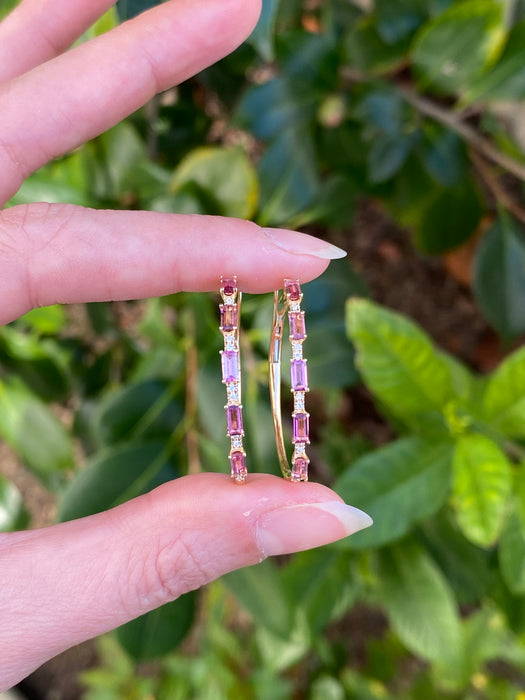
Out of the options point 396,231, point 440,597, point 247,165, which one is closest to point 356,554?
point 440,597

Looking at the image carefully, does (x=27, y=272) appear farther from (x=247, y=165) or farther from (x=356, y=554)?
(x=356, y=554)

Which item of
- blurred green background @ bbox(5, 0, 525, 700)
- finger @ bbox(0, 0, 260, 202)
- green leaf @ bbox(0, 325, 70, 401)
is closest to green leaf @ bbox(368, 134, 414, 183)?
blurred green background @ bbox(5, 0, 525, 700)

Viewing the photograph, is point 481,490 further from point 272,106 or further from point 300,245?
point 272,106

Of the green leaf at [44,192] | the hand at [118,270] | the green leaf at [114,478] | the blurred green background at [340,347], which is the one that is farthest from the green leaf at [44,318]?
the hand at [118,270]

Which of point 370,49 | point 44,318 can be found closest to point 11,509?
point 44,318

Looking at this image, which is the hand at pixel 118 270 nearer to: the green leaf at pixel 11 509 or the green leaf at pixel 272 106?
the green leaf at pixel 272 106

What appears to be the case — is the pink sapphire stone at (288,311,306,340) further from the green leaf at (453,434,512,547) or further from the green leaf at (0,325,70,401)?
the green leaf at (0,325,70,401)
